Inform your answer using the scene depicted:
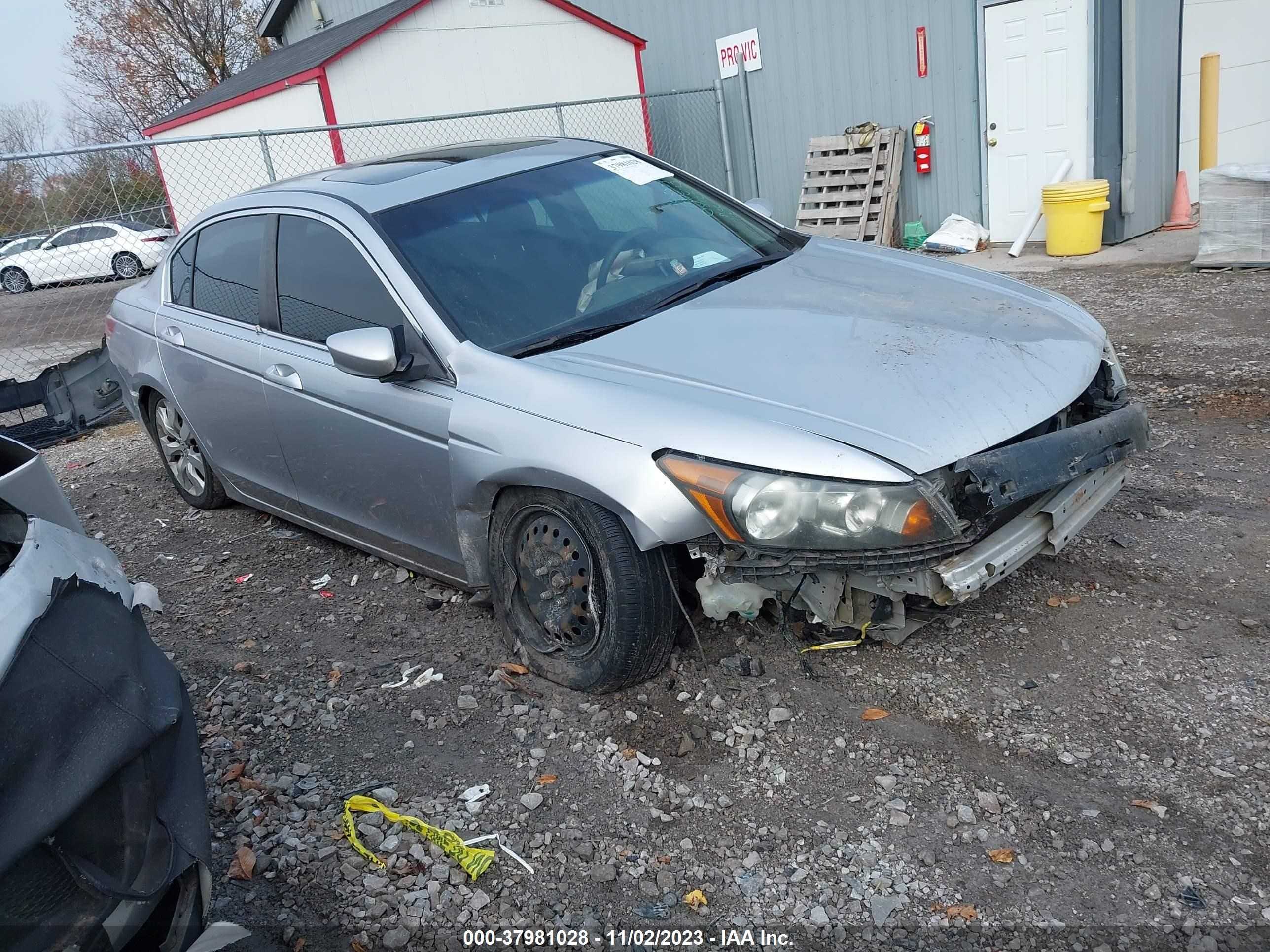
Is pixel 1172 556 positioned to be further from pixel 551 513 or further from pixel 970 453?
pixel 551 513

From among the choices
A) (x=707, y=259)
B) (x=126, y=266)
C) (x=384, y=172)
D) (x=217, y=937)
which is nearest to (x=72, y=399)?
(x=384, y=172)

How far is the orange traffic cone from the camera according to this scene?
10.6 metres

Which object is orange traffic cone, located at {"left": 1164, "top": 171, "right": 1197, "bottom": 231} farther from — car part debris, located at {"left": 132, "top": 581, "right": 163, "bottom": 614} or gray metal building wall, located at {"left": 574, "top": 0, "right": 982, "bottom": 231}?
car part debris, located at {"left": 132, "top": 581, "right": 163, "bottom": 614}

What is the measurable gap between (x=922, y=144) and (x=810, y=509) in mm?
9980

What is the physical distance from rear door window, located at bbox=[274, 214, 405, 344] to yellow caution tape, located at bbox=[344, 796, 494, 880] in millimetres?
1610

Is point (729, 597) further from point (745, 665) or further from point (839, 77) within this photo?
point (839, 77)

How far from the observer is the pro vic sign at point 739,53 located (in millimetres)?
13094

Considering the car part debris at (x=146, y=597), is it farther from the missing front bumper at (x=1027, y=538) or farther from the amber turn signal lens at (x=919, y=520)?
the missing front bumper at (x=1027, y=538)

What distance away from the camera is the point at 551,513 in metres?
3.32

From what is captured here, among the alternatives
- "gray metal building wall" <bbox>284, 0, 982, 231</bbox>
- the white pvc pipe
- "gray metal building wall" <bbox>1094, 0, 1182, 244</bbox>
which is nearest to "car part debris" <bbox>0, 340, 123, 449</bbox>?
"gray metal building wall" <bbox>284, 0, 982, 231</bbox>

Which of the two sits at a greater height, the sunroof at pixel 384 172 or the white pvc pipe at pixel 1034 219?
the sunroof at pixel 384 172

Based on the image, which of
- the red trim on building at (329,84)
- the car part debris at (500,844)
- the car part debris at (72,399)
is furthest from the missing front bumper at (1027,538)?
the red trim on building at (329,84)

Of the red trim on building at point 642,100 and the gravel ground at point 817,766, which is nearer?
the gravel ground at point 817,766

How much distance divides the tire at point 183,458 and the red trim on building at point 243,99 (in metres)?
7.81
